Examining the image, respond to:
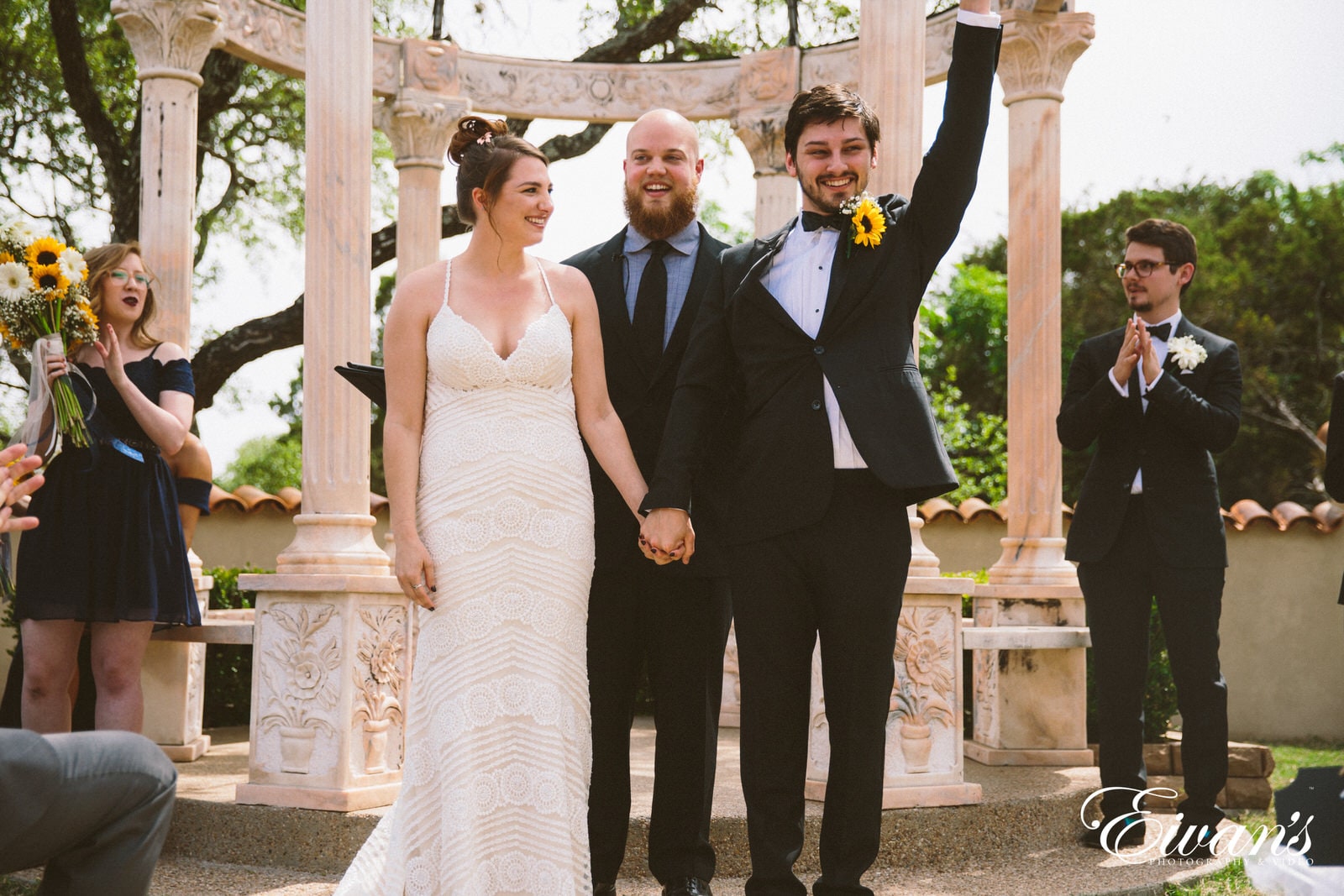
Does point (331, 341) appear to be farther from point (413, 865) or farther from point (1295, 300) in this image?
point (1295, 300)

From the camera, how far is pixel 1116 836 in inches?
252

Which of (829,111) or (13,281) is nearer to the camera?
(829,111)

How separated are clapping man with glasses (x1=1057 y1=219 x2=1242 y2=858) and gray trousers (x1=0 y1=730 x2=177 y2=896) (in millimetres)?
4822

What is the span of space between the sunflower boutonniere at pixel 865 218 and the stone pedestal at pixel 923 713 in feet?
9.33

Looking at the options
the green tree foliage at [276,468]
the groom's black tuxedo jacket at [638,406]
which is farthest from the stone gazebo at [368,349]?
the green tree foliage at [276,468]

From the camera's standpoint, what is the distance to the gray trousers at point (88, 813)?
8.38ft

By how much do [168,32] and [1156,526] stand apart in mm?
6985

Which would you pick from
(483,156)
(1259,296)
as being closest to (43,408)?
(483,156)

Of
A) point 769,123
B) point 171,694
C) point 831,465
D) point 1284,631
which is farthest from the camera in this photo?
point 1284,631

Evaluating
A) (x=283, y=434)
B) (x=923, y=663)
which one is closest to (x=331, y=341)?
(x=923, y=663)

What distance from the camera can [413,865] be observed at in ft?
13.5

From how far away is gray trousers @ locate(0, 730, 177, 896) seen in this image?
101 inches

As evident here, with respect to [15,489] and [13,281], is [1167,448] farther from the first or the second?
[13,281]

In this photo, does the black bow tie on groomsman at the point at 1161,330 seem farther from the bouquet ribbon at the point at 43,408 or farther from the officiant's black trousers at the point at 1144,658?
the bouquet ribbon at the point at 43,408
